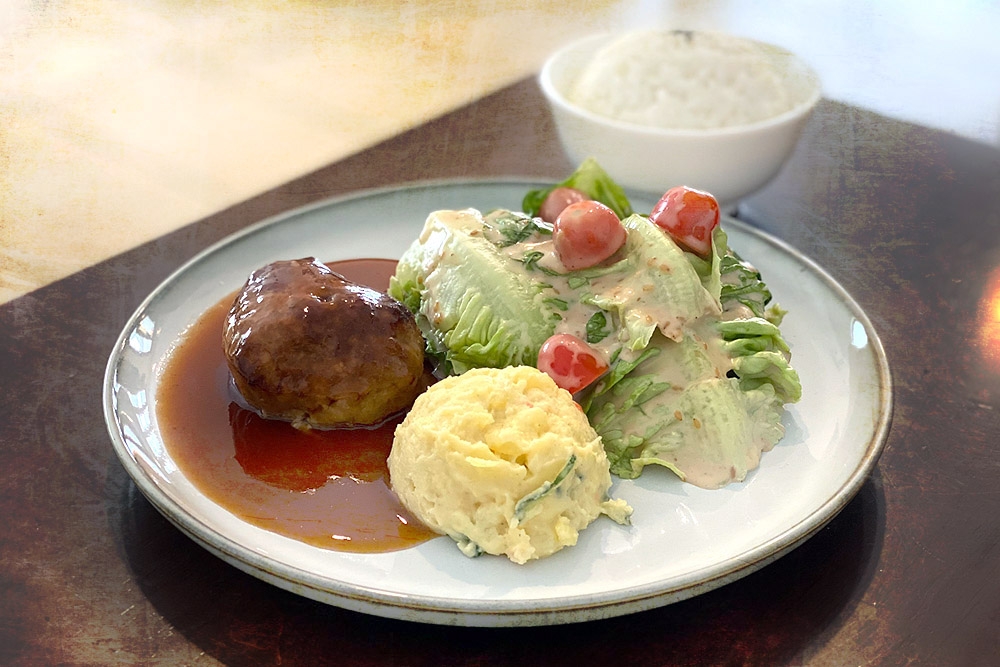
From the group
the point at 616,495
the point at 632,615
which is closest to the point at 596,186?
the point at 616,495

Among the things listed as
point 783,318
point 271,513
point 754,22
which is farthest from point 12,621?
point 754,22

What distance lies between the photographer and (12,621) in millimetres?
2092

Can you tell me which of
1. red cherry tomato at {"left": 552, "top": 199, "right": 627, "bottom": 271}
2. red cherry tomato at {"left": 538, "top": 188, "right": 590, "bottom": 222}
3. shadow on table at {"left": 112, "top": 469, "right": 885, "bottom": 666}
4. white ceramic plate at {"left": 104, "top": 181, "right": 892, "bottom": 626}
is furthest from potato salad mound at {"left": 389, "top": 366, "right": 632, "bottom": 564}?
red cherry tomato at {"left": 538, "top": 188, "right": 590, "bottom": 222}

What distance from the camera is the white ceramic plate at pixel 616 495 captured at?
6.48ft

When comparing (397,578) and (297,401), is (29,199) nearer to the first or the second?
(297,401)

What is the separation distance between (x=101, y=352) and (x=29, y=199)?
71cm

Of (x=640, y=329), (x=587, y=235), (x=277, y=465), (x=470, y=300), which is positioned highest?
(x=587, y=235)

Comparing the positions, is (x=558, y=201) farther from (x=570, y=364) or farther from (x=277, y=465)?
(x=277, y=465)

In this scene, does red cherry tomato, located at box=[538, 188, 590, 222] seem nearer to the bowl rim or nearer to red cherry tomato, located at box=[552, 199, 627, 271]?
the bowl rim

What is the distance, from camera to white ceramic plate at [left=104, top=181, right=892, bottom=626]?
77.8 inches

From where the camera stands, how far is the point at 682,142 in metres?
3.58

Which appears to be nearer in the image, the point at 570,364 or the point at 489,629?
the point at 489,629

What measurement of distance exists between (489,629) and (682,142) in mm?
Answer: 2236

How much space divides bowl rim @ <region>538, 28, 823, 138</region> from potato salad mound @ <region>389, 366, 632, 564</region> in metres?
1.55
